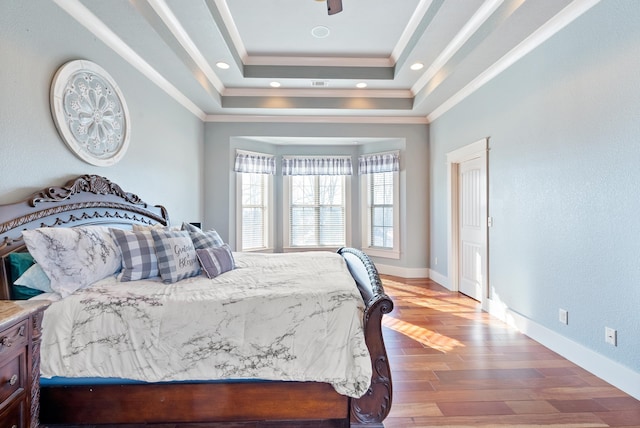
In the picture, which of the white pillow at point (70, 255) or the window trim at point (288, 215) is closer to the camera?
the white pillow at point (70, 255)

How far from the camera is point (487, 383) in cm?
217

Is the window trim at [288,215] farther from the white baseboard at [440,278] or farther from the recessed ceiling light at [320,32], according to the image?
the recessed ceiling light at [320,32]

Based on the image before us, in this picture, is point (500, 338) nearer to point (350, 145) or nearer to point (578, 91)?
point (578, 91)

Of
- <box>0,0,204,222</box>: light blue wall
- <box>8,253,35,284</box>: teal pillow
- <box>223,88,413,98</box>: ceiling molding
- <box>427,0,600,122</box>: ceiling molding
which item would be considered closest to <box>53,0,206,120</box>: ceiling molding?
<box>0,0,204,222</box>: light blue wall

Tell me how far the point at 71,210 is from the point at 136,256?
67 cm

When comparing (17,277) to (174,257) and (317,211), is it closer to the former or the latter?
(174,257)

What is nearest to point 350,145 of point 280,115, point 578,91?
point 280,115

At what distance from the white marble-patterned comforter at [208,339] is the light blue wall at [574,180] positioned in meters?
1.91

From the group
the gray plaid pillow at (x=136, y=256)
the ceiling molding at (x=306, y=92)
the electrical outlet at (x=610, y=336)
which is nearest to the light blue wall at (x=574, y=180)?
the electrical outlet at (x=610, y=336)

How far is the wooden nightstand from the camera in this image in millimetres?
1198

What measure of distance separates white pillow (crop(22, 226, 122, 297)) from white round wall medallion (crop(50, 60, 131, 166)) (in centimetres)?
86

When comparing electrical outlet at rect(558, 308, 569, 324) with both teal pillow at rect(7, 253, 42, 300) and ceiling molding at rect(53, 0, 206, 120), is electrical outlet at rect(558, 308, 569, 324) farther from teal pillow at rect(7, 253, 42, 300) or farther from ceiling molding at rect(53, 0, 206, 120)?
ceiling molding at rect(53, 0, 206, 120)

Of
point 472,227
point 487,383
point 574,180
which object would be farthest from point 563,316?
point 472,227

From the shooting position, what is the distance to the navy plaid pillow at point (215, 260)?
7.43 feet
